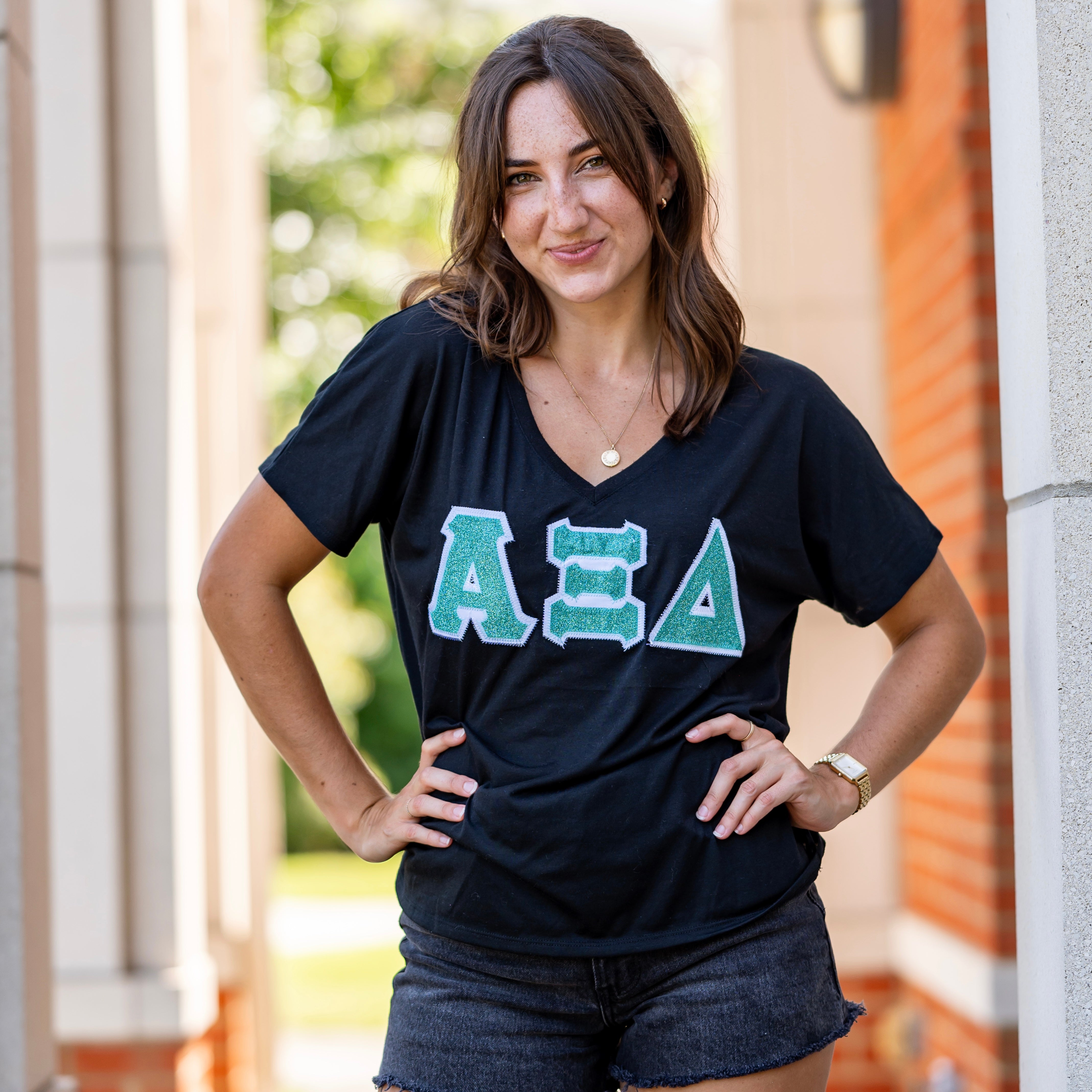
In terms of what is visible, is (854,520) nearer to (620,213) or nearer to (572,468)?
(572,468)

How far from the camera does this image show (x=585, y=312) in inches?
82.3

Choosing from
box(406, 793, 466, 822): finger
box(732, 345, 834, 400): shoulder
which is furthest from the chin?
box(406, 793, 466, 822): finger

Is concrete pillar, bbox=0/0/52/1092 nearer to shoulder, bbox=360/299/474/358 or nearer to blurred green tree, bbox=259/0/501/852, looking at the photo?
shoulder, bbox=360/299/474/358

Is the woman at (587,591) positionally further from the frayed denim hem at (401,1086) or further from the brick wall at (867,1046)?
the brick wall at (867,1046)

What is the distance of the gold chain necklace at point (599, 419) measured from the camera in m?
1.97

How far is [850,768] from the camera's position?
2.16 m

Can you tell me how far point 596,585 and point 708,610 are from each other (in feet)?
0.51

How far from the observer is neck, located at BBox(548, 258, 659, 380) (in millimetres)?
2090

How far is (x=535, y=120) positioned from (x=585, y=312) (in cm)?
28

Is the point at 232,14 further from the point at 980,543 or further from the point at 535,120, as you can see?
the point at 535,120

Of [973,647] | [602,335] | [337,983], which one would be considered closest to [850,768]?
[973,647]

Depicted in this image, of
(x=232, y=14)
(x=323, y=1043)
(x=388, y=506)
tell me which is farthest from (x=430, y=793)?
(x=323, y=1043)

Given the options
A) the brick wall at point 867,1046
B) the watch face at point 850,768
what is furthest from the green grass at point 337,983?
the watch face at point 850,768

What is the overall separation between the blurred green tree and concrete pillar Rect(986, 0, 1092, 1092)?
45.2ft
